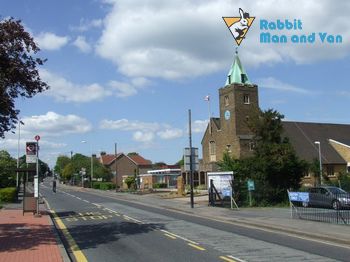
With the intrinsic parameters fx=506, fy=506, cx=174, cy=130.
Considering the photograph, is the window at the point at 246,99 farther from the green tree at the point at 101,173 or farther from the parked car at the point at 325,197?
the green tree at the point at 101,173

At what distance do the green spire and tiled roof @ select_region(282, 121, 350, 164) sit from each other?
867 cm

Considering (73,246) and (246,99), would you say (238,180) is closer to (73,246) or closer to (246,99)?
(73,246)

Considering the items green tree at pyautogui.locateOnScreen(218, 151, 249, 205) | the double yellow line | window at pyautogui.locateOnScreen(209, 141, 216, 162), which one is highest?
window at pyautogui.locateOnScreen(209, 141, 216, 162)

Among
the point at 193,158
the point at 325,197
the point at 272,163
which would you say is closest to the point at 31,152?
the point at 193,158

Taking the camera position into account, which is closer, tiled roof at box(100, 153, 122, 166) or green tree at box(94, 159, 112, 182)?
green tree at box(94, 159, 112, 182)

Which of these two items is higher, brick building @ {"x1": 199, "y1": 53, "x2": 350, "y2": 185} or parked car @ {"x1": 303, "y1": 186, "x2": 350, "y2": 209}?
brick building @ {"x1": 199, "y1": 53, "x2": 350, "y2": 185}

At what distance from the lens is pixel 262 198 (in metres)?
33.7

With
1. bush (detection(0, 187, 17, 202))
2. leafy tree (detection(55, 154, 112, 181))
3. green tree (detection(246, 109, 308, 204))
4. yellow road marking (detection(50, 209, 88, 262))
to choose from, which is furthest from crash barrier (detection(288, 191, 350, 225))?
Answer: leafy tree (detection(55, 154, 112, 181))

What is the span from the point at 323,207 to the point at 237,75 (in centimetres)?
4204

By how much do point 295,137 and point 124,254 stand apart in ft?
198

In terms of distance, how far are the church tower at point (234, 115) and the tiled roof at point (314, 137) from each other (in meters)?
5.85

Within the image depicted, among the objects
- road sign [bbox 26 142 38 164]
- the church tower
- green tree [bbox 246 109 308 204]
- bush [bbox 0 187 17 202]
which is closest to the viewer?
road sign [bbox 26 142 38 164]

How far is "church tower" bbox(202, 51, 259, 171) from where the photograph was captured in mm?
67312

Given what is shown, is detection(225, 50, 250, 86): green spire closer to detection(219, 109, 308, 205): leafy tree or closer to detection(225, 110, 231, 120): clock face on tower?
detection(225, 110, 231, 120): clock face on tower
